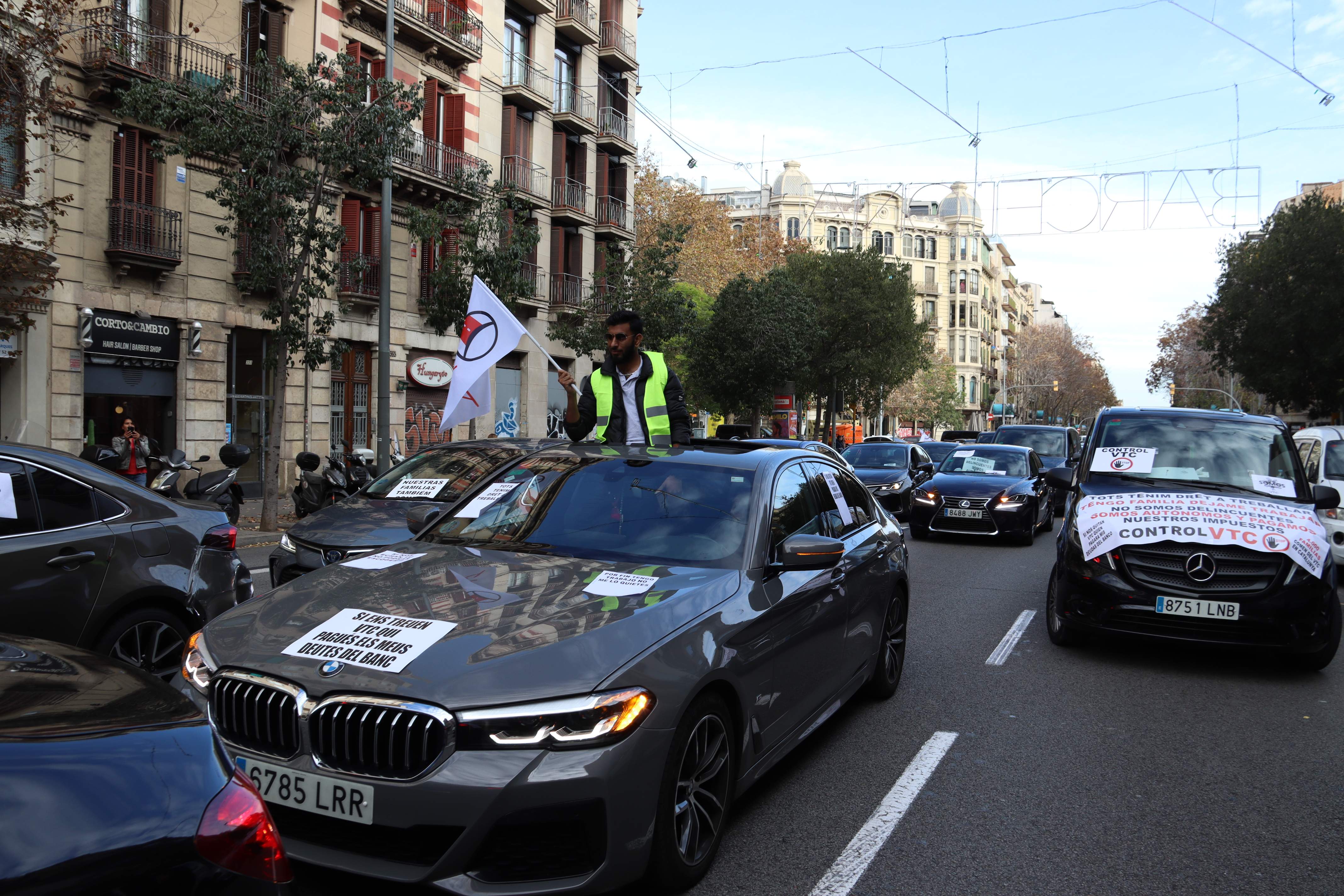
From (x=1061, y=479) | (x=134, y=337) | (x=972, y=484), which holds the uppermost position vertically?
(x=134, y=337)

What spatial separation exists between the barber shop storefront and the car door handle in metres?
14.7

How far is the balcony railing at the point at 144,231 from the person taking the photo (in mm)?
18562

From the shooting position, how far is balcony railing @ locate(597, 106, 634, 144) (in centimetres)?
3612

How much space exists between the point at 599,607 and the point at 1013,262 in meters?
142

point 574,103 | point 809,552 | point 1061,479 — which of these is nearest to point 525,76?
point 574,103

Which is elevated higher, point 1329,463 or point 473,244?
point 473,244

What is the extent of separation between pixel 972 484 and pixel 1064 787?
11157mm

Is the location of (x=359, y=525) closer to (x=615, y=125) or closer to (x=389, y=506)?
(x=389, y=506)

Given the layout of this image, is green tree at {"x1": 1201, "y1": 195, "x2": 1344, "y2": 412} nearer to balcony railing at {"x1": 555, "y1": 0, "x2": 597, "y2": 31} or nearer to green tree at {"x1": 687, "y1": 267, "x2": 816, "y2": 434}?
green tree at {"x1": 687, "y1": 267, "x2": 816, "y2": 434}

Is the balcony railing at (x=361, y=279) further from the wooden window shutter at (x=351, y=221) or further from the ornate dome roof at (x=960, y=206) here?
the ornate dome roof at (x=960, y=206)

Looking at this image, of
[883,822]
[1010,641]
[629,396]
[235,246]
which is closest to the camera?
[883,822]

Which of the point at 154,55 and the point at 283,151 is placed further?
the point at 154,55

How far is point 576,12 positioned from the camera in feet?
112

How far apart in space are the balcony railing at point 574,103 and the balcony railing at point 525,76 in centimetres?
66
